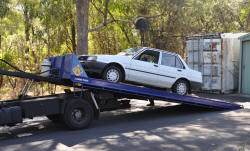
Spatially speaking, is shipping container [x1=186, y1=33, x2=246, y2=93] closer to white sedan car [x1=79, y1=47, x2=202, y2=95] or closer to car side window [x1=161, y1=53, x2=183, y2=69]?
white sedan car [x1=79, y1=47, x2=202, y2=95]

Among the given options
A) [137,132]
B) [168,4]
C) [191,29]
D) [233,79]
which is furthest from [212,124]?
[191,29]

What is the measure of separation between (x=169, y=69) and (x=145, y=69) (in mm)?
1005

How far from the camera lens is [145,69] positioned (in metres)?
8.80

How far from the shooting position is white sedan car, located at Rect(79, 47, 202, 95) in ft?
26.3

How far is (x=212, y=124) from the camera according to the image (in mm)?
8016

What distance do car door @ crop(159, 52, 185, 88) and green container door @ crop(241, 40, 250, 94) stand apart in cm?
626

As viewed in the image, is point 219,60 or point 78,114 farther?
point 219,60

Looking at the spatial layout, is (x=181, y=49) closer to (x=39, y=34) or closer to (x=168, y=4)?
(x=168, y=4)

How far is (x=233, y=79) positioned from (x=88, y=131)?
10546 millimetres

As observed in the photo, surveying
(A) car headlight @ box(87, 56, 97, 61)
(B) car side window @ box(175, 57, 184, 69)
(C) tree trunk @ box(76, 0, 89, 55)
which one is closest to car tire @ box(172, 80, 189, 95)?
(B) car side window @ box(175, 57, 184, 69)

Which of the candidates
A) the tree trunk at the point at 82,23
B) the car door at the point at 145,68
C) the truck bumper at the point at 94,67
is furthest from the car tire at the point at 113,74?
the tree trunk at the point at 82,23

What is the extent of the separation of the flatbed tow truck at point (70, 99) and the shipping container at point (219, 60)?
25.0 feet

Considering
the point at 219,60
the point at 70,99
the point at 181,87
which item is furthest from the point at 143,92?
the point at 219,60

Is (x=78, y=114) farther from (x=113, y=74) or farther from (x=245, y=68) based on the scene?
(x=245, y=68)
